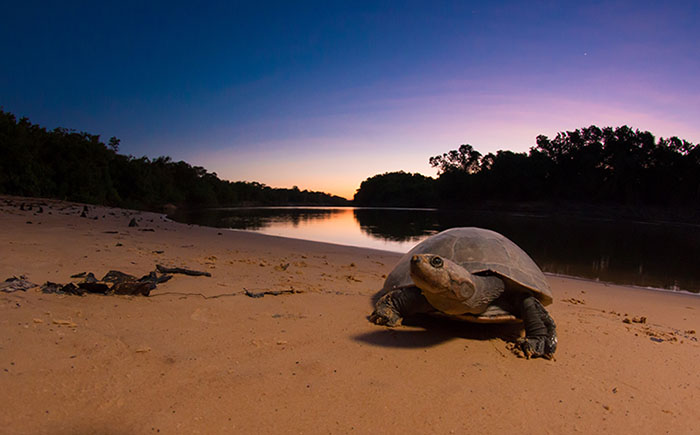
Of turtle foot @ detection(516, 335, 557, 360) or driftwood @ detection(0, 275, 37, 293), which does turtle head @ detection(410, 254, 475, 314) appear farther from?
Result: driftwood @ detection(0, 275, 37, 293)

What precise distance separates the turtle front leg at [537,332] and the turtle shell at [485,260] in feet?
0.67

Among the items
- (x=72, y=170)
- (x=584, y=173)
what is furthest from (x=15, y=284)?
(x=584, y=173)

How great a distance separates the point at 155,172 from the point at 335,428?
8007 centimetres

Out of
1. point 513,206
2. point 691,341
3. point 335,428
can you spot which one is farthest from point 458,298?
point 513,206

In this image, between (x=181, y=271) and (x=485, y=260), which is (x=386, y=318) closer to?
(x=485, y=260)

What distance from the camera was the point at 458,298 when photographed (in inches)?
114

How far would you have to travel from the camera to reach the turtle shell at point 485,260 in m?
3.51

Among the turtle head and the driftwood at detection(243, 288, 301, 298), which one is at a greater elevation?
the turtle head

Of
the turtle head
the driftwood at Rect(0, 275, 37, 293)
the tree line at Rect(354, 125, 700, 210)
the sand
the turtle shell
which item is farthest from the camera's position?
the tree line at Rect(354, 125, 700, 210)

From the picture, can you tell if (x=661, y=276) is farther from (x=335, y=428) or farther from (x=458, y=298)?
(x=335, y=428)

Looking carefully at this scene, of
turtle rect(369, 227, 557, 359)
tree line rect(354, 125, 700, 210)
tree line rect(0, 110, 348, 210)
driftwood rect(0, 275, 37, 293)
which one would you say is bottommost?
driftwood rect(0, 275, 37, 293)

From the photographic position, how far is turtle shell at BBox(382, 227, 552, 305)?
3512mm

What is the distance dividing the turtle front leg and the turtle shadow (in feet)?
0.87

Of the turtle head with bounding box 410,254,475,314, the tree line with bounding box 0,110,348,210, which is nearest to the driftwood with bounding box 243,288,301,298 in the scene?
the turtle head with bounding box 410,254,475,314
